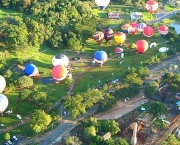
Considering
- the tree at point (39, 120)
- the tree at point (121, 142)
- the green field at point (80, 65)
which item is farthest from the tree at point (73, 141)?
the green field at point (80, 65)

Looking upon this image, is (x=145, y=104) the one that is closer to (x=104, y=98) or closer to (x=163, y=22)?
(x=104, y=98)

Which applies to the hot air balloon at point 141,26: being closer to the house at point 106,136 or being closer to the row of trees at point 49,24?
the row of trees at point 49,24

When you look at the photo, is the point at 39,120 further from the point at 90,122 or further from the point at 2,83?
the point at 2,83

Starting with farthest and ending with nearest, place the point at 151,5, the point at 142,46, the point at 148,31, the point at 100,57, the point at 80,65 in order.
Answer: the point at 151,5 → the point at 148,31 → the point at 142,46 → the point at 80,65 → the point at 100,57

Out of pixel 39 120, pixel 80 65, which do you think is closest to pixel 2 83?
pixel 39 120

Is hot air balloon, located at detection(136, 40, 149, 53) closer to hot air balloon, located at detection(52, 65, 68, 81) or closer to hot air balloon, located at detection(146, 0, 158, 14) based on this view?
hot air balloon, located at detection(52, 65, 68, 81)

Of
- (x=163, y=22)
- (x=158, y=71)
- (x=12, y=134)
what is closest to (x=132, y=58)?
(x=158, y=71)
